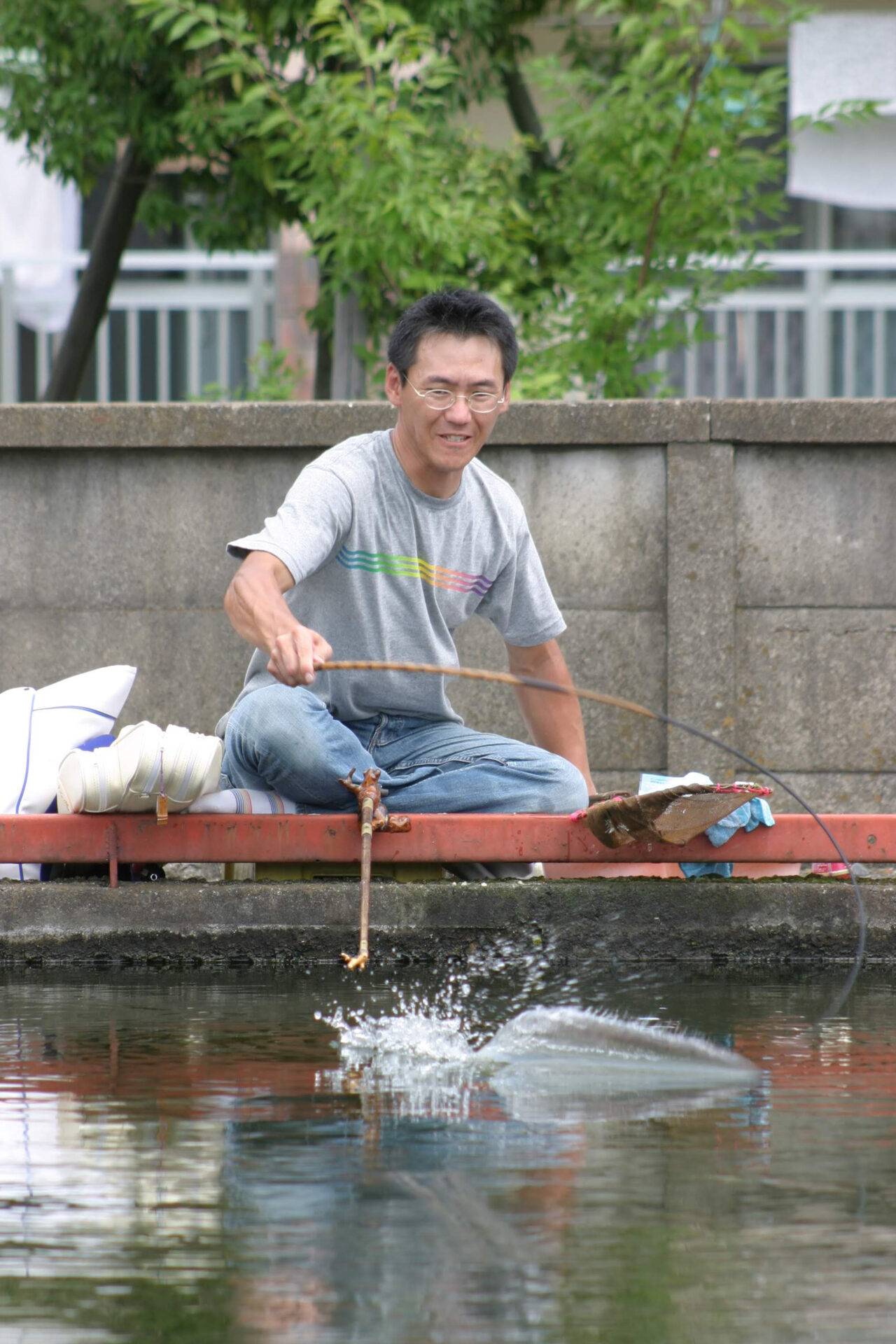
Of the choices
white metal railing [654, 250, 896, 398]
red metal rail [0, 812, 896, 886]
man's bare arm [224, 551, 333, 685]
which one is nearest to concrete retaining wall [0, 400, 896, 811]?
red metal rail [0, 812, 896, 886]

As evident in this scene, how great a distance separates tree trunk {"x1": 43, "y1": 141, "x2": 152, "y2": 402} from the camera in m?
7.88

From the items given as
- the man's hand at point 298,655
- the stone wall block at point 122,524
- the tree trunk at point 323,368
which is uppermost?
the tree trunk at point 323,368

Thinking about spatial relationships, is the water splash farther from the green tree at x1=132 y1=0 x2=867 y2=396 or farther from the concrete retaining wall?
the green tree at x1=132 y1=0 x2=867 y2=396

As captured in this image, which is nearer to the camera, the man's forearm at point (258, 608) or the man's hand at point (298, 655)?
the man's hand at point (298, 655)

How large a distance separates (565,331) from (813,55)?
3.08m

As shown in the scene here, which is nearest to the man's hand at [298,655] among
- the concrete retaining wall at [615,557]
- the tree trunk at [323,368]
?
the concrete retaining wall at [615,557]

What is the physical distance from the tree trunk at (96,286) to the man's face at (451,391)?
4.33 metres

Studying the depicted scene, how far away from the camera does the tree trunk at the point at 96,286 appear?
7.88 meters

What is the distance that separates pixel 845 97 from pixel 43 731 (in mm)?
5777

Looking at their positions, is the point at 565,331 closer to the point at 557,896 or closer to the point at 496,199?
the point at 496,199

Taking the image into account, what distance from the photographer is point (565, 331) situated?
6113mm

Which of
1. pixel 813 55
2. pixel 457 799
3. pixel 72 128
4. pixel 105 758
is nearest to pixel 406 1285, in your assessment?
pixel 105 758

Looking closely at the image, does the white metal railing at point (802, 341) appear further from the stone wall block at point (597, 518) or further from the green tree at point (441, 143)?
the stone wall block at point (597, 518)

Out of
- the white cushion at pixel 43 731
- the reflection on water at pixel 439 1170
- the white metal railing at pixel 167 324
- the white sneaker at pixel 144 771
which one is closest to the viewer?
the reflection on water at pixel 439 1170
